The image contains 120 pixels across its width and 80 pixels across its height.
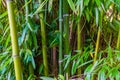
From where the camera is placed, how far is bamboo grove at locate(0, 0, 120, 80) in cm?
121

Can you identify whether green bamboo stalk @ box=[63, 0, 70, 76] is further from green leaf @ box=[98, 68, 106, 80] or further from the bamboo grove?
green leaf @ box=[98, 68, 106, 80]

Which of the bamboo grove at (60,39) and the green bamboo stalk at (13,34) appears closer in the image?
the green bamboo stalk at (13,34)

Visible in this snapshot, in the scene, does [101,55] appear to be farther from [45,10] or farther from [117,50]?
[45,10]

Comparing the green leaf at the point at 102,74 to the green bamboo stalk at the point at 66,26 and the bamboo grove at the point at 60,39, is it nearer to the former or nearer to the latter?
the bamboo grove at the point at 60,39

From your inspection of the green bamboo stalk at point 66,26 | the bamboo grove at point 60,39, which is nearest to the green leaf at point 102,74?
the bamboo grove at point 60,39

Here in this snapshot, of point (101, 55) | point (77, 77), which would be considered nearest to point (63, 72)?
point (77, 77)

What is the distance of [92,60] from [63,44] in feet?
0.58

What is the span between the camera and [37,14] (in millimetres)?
1287

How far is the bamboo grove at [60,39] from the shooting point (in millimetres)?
1206

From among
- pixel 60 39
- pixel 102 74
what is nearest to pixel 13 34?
pixel 60 39

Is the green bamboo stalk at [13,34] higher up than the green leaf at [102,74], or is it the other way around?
the green bamboo stalk at [13,34]

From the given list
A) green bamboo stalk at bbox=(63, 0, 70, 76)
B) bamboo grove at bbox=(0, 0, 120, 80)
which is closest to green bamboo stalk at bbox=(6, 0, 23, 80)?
bamboo grove at bbox=(0, 0, 120, 80)

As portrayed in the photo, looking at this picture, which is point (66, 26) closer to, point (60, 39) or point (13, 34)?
point (60, 39)

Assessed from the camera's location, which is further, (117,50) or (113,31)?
(113,31)
